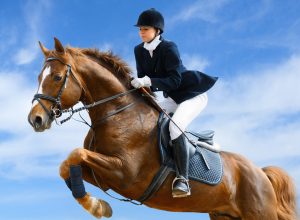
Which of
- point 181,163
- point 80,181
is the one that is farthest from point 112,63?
point 80,181

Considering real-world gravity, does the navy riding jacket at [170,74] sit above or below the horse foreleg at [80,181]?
above

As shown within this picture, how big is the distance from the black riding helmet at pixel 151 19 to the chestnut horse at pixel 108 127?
714 mm

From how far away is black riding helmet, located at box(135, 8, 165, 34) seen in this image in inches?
335

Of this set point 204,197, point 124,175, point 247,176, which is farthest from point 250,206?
point 124,175

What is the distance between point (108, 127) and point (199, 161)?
70.3 inches

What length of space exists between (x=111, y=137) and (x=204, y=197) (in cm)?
203

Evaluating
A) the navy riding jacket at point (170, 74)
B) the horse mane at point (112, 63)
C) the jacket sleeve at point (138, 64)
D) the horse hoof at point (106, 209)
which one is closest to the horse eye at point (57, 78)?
the horse mane at point (112, 63)

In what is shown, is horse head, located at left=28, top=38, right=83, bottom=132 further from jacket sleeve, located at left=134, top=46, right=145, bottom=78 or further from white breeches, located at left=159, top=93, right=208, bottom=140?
white breeches, located at left=159, top=93, right=208, bottom=140

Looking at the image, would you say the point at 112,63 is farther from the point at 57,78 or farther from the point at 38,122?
the point at 38,122

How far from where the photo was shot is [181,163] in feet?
27.4

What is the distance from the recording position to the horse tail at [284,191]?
33.7ft

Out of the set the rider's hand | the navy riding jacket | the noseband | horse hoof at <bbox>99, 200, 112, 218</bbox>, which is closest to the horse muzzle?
the noseband

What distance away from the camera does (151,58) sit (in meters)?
8.67

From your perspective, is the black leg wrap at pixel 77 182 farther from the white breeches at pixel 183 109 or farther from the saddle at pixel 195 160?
the white breeches at pixel 183 109
